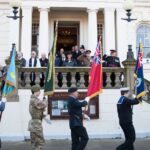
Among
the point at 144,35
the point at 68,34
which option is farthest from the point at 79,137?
the point at 68,34

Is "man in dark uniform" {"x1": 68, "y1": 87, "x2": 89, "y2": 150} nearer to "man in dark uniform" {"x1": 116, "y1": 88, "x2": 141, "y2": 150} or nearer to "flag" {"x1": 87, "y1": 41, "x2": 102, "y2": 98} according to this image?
"flag" {"x1": 87, "y1": 41, "x2": 102, "y2": 98}

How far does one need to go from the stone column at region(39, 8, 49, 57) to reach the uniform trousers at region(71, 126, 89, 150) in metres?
10.7

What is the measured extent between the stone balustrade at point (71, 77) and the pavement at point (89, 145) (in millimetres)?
1988

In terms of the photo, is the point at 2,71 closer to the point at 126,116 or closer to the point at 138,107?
the point at 138,107

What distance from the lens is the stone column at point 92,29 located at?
66.5ft

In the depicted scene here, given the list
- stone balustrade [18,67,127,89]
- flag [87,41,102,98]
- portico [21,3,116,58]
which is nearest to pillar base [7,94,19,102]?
stone balustrade [18,67,127,89]

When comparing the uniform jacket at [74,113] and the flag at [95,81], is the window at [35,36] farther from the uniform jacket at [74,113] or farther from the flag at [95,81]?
the uniform jacket at [74,113]

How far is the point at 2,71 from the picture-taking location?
48.2 feet

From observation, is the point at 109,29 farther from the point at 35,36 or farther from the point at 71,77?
the point at 71,77

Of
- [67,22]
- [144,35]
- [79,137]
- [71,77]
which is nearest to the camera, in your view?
Answer: [79,137]

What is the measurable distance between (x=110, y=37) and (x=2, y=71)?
24.9 feet

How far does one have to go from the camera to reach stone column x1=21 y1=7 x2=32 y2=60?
19938 millimetres

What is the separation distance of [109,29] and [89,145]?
31.2ft

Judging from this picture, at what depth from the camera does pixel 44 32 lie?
2019cm
